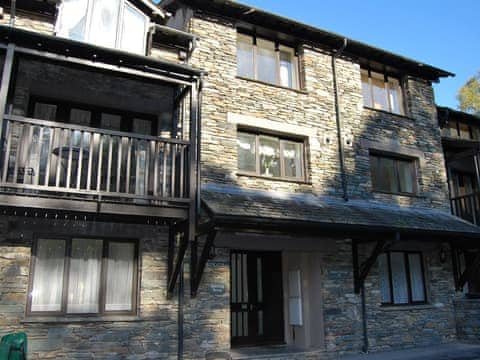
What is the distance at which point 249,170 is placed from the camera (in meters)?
10.3

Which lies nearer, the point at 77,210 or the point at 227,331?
the point at 77,210

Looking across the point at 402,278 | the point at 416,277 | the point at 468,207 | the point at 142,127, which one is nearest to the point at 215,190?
the point at 142,127

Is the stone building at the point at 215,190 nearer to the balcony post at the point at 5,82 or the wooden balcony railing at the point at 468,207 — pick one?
the balcony post at the point at 5,82

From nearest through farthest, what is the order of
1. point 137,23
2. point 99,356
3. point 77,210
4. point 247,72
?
point 77,210
point 99,356
point 137,23
point 247,72

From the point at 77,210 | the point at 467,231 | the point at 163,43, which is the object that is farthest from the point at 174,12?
the point at 467,231

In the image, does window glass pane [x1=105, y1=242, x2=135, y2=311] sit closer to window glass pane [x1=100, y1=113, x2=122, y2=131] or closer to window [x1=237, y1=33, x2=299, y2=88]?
window glass pane [x1=100, y1=113, x2=122, y2=131]

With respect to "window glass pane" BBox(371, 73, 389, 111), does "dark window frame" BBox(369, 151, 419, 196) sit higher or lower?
lower

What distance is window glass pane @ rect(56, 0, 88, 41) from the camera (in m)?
8.74

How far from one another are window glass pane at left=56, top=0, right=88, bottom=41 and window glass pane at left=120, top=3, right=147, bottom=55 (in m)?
0.81

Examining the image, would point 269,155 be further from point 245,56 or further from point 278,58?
point 278,58

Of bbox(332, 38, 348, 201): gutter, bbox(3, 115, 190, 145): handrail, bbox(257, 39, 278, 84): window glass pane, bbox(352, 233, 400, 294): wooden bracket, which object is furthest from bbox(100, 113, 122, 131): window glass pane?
bbox(352, 233, 400, 294): wooden bracket

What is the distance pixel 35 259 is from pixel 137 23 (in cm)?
525

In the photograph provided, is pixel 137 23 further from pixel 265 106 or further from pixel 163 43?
pixel 265 106

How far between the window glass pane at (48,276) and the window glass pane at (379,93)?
30.5ft
